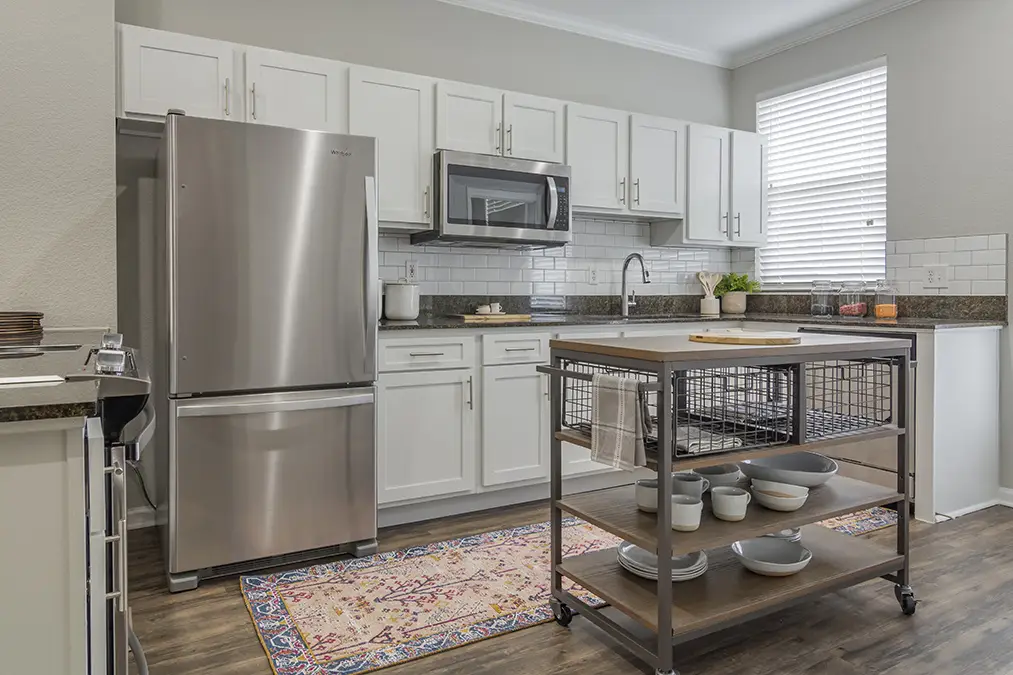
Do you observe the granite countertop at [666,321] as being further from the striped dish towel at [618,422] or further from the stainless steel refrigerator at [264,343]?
the striped dish towel at [618,422]

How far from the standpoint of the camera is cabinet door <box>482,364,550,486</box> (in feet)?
11.8

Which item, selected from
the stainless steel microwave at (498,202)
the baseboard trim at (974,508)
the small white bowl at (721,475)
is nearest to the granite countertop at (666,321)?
the stainless steel microwave at (498,202)

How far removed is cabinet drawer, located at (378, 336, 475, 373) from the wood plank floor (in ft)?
3.77

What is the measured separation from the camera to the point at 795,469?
2715 mm

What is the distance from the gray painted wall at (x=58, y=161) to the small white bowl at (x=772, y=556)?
2.60 m

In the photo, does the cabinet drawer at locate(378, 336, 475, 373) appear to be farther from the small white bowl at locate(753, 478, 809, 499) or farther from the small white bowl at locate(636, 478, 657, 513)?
the small white bowl at locate(753, 478, 809, 499)

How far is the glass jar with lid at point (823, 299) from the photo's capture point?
15.2 feet

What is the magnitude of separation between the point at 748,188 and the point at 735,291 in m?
0.74

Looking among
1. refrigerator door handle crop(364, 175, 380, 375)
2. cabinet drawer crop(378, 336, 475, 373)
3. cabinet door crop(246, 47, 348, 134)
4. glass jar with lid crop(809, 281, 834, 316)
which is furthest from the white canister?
glass jar with lid crop(809, 281, 834, 316)

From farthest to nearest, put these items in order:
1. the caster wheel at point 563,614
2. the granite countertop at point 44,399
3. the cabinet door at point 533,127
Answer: the cabinet door at point 533,127 → the caster wheel at point 563,614 → the granite countertop at point 44,399

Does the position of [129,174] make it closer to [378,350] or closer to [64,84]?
[64,84]

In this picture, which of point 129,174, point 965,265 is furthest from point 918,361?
point 129,174

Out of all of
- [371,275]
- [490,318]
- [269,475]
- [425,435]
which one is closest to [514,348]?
[490,318]

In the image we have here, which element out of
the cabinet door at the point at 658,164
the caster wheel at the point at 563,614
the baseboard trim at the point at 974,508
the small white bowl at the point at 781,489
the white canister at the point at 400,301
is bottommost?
the caster wheel at the point at 563,614
